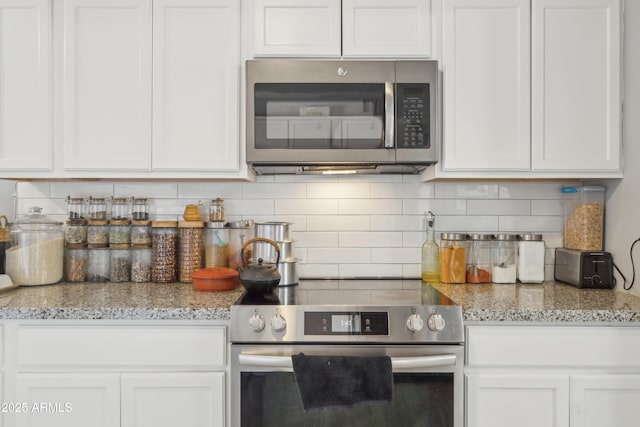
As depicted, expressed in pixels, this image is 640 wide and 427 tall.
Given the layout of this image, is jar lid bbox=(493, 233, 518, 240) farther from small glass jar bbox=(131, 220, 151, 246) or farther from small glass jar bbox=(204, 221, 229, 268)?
small glass jar bbox=(131, 220, 151, 246)

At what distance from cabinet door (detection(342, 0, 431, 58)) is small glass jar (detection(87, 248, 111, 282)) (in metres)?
1.50

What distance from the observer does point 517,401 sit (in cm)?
162

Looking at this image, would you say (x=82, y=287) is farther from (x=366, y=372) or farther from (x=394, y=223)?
(x=394, y=223)

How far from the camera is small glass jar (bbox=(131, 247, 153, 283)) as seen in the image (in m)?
2.17

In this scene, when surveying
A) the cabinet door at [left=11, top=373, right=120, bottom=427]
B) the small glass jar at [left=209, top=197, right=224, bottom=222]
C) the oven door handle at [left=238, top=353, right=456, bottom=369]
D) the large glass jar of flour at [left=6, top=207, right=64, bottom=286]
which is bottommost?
the cabinet door at [left=11, top=373, right=120, bottom=427]

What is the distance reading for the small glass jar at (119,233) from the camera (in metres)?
2.19

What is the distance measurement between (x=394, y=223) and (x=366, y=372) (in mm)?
961

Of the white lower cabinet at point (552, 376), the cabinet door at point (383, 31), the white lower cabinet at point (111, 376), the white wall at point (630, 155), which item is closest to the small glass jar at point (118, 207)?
the white lower cabinet at point (111, 376)

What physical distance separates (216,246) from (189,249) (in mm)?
129

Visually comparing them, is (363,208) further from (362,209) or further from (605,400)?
(605,400)

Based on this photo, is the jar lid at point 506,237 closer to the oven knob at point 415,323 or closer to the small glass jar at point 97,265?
the oven knob at point 415,323

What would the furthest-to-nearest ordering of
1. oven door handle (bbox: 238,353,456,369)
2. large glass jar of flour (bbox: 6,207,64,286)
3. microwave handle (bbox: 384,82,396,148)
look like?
large glass jar of flour (bbox: 6,207,64,286)
microwave handle (bbox: 384,82,396,148)
oven door handle (bbox: 238,353,456,369)

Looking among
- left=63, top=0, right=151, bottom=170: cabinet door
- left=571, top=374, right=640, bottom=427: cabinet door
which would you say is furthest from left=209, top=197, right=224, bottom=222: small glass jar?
left=571, top=374, right=640, bottom=427: cabinet door

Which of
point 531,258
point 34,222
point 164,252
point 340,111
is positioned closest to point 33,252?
point 34,222
